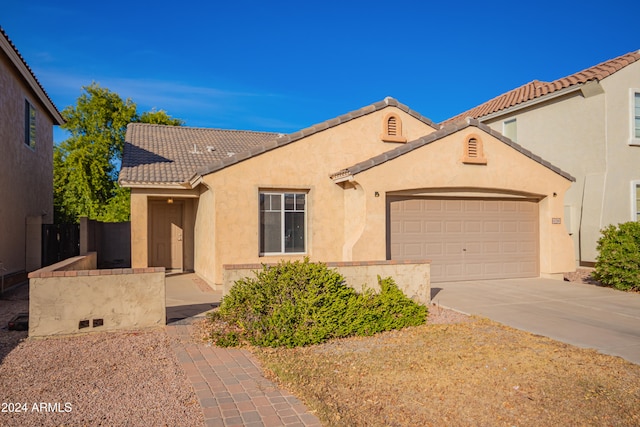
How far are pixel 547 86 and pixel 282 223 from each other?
1301cm

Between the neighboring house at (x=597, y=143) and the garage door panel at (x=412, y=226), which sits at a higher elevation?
the neighboring house at (x=597, y=143)

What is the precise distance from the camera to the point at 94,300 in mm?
8016

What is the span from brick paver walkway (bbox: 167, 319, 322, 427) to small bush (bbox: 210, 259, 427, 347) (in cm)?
57

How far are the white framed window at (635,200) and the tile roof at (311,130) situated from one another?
25.4 feet

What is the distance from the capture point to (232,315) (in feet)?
27.0

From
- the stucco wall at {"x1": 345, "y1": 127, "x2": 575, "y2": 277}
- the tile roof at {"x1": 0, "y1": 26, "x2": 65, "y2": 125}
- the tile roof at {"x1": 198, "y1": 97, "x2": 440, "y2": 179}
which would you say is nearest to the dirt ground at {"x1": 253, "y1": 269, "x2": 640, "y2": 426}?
the stucco wall at {"x1": 345, "y1": 127, "x2": 575, "y2": 277}

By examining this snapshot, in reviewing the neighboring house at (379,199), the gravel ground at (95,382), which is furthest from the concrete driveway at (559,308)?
the gravel ground at (95,382)

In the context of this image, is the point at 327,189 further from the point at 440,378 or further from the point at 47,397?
the point at 47,397

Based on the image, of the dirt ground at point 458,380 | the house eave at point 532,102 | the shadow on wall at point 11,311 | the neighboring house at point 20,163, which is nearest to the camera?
the dirt ground at point 458,380

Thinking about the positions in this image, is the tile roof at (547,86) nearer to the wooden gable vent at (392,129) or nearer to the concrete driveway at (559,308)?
the wooden gable vent at (392,129)

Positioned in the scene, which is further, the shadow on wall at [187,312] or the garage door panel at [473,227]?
the garage door panel at [473,227]

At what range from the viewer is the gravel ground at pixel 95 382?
4883 mm

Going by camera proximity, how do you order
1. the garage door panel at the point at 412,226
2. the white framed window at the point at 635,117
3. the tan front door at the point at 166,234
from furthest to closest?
the tan front door at the point at 166,234, the white framed window at the point at 635,117, the garage door panel at the point at 412,226

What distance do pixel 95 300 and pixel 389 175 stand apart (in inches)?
309
